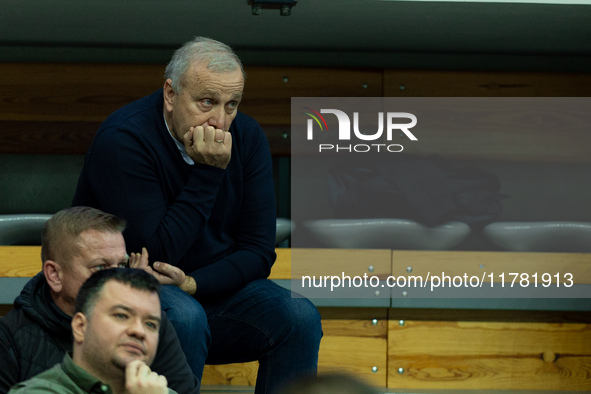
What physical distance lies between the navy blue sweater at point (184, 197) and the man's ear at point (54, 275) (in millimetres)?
248

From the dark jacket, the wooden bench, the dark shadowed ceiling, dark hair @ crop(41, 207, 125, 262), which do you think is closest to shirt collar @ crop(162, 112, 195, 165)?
dark hair @ crop(41, 207, 125, 262)

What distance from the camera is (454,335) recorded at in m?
2.27

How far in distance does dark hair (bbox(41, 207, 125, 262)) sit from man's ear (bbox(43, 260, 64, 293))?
1 centimetres

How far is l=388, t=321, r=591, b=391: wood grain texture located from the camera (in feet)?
7.43

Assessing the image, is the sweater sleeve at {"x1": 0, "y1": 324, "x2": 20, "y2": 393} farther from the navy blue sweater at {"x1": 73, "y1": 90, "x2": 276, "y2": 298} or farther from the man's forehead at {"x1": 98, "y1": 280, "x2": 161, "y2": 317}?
the navy blue sweater at {"x1": 73, "y1": 90, "x2": 276, "y2": 298}

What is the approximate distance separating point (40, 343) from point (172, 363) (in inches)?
8.4

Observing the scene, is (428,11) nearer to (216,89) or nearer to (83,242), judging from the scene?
(216,89)

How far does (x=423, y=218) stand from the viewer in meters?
2.44

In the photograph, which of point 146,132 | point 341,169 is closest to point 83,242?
point 146,132

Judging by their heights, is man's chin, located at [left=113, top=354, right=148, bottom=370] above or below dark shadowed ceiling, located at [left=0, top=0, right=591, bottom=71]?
below

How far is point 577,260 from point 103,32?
4.84ft

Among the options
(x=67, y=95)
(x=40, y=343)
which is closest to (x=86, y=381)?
(x=40, y=343)

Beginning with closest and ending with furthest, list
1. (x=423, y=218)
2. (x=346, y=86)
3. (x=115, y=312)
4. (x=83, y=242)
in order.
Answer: (x=115, y=312), (x=83, y=242), (x=423, y=218), (x=346, y=86)

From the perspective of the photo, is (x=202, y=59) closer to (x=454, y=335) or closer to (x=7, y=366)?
(x=7, y=366)
